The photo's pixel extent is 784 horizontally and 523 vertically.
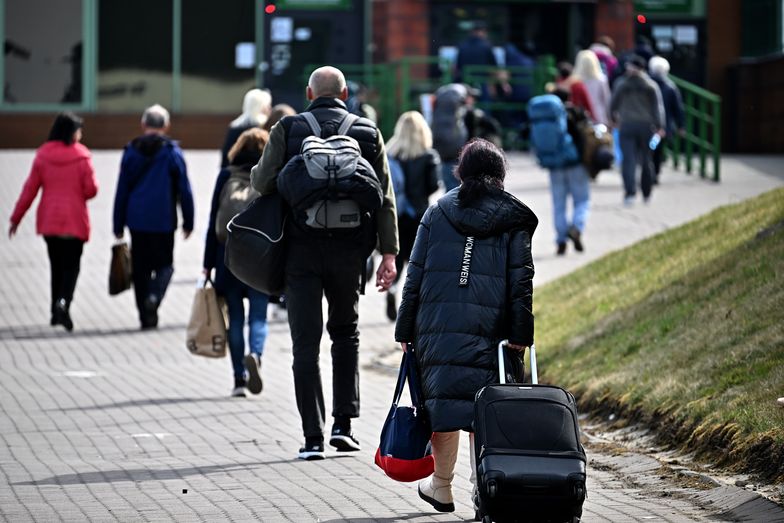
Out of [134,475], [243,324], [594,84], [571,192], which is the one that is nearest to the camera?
[134,475]

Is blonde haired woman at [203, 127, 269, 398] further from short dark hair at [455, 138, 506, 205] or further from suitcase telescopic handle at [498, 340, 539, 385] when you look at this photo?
suitcase telescopic handle at [498, 340, 539, 385]

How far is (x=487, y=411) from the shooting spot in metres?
6.73

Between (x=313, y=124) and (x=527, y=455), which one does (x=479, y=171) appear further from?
(x=313, y=124)

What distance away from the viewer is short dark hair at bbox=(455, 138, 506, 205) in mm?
7359

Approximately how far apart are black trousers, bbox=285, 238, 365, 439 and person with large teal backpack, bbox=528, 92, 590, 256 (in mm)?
9812

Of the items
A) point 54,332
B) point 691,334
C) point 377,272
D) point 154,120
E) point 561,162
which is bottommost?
point 54,332

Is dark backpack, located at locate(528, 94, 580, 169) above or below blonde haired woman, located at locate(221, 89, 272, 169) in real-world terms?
below

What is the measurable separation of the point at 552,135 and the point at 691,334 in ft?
28.1

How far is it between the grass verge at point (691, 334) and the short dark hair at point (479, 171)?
1786 millimetres

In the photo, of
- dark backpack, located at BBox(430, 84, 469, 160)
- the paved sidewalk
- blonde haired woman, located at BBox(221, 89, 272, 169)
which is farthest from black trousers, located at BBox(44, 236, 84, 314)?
dark backpack, located at BBox(430, 84, 469, 160)

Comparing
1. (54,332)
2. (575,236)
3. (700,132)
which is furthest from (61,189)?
(700,132)

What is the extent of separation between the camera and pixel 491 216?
288 inches

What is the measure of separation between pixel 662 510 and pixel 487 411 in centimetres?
127

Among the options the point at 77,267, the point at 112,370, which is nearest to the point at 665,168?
the point at 77,267
